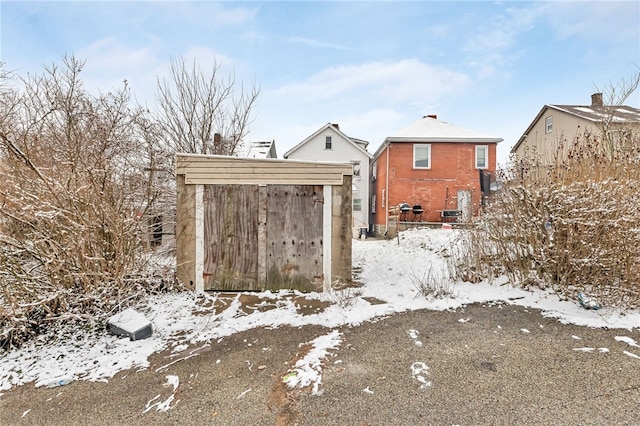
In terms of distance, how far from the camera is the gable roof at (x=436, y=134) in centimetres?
1711

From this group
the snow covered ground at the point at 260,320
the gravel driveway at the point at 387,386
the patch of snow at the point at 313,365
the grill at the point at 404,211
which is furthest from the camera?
the grill at the point at 404,211

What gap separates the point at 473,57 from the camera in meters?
9.79

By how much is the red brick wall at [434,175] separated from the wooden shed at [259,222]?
489 inches

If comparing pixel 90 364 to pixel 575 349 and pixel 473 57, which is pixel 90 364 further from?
pixel 473 57

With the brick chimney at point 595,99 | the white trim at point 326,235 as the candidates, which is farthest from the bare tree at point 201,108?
the brick chimney at point 595,99

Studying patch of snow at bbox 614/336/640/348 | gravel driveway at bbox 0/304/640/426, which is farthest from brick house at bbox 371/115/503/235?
gravel driveway at bbox 0/304/640/426

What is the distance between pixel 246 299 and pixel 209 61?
8.23 meters

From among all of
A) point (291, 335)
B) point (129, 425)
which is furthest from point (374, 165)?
point (129, 425)

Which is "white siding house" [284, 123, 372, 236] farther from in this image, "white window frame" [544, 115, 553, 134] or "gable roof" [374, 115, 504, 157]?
"white window frame" [544, 115, 553, 134]

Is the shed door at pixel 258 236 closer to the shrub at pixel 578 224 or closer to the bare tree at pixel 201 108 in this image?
the shrub at pixel 578 224

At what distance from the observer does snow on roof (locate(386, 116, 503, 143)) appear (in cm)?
1711

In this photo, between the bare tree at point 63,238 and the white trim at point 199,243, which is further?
the white trim at point 199,243

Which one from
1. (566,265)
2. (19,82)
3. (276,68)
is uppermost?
(276,68)

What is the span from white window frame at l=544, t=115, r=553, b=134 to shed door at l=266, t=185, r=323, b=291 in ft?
67.6
